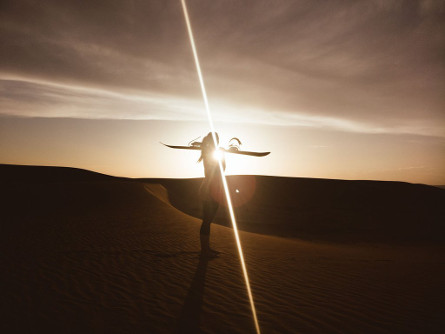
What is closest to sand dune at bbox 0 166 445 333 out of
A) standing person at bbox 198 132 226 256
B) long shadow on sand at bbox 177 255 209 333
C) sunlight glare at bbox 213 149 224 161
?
long shadow on sand at bbox 177 255 209 333

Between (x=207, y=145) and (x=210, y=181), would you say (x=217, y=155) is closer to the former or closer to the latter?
(x=207, y=145)

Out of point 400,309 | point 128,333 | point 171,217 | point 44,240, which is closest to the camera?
Result: point 128,333

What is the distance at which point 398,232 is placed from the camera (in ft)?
68.0

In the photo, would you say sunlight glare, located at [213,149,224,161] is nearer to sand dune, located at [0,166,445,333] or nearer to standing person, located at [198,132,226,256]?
standing person, located at [198,132,226,256]

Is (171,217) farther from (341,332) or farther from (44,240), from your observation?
(341,332)

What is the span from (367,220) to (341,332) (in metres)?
23.8

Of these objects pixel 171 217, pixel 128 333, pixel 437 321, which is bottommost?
pixel 437 321

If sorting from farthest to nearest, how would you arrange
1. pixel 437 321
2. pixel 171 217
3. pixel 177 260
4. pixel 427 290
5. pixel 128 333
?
pixel 171 217, pixel 177 260, pixel 427 290, pixel 437 321, pixel 128 333

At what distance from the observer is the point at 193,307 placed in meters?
4.76

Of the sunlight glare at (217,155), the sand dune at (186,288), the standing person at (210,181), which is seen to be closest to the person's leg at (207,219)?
the standing person at (210,181)

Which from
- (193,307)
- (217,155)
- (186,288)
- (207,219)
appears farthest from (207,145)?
(193,307)

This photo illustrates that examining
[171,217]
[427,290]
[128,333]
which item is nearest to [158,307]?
[128,333]

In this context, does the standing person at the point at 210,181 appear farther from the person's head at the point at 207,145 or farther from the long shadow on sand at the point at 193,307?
the long shadow on sand at the point at 193,307

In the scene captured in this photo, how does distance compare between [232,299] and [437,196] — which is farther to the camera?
[437,196]
